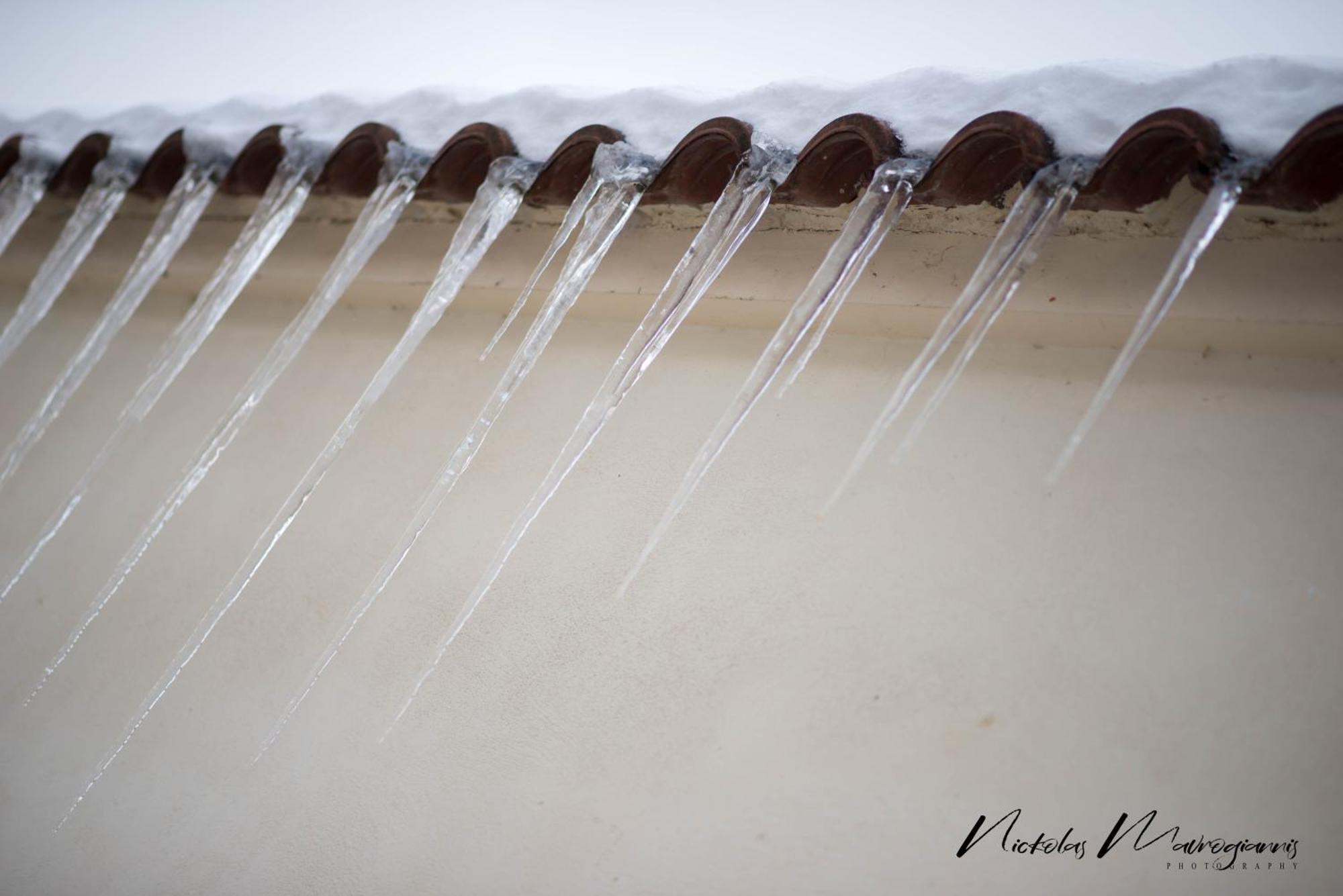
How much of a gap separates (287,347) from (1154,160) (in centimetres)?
190

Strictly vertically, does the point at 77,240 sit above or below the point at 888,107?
below

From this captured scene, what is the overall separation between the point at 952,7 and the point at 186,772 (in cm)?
327

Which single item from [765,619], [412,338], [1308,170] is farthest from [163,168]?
[1308,170]

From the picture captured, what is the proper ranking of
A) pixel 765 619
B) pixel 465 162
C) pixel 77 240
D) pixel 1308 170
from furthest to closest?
pixel 77 240
pixel 465 162
pixel 765 619
pixel 1308 170

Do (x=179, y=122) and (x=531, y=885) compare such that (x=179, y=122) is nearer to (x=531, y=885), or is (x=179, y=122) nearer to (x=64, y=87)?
(x=531, y=885)

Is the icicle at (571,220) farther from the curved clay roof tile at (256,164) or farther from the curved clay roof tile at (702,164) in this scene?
the curved clay roof tile at (256,164)

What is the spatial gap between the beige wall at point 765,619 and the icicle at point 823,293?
5 centimetres

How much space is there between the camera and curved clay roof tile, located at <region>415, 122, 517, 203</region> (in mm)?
2189

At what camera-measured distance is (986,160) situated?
182cm

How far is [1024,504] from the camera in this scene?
6.79 feet

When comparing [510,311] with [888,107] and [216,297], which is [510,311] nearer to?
[216,297]

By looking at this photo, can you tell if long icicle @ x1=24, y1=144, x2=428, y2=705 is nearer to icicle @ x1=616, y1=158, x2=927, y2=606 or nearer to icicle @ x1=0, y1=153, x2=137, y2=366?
icicle @ x1=0, y1=153, x2=137, y2=366

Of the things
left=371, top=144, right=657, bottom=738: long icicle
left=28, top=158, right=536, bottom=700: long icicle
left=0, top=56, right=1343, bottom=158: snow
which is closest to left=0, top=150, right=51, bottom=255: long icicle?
left=0, top=56, right=1343, bottom=158: snow

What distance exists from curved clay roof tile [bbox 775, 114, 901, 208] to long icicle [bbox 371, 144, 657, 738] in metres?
0.30
